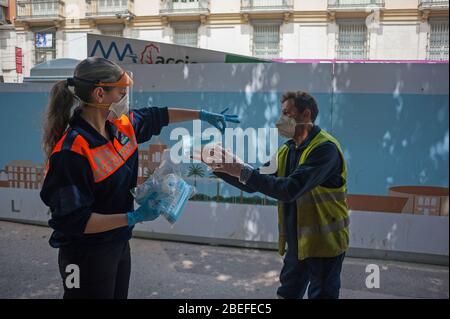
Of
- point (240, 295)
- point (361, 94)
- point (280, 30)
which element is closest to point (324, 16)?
point (280, 30)

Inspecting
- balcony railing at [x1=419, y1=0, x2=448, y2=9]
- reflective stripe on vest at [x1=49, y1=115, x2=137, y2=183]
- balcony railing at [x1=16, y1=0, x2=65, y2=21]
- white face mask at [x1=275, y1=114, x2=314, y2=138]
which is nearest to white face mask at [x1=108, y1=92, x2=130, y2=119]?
reflective stripe on vest at [x1=49, y1=115, x2=137, y2=183]

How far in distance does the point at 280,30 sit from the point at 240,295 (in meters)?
14.1

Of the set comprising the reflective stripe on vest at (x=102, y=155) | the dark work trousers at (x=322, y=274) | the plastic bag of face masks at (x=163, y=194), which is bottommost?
the dark work trousers at (x=322, y=274)

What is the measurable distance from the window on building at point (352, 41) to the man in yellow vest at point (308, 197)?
14.0 metres

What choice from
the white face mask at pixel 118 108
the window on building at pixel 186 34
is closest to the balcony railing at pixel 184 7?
the window on building at pixel 186 34

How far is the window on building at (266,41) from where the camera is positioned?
16.5 m

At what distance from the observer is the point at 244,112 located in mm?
5266

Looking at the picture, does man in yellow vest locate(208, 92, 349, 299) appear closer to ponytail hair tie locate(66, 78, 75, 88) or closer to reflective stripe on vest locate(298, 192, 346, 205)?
reflective stripe on vest locate(298, 192, 346, 205)

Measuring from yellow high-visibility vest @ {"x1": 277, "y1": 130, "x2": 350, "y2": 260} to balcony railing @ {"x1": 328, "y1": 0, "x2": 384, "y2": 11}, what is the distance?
575 inches

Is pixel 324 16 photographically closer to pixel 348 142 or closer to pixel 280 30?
pixel 280 30

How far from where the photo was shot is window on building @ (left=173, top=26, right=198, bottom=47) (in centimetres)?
1720

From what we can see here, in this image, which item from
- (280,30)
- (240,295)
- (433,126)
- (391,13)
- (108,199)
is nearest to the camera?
(108,199)

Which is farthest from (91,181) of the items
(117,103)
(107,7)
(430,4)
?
(107,7)

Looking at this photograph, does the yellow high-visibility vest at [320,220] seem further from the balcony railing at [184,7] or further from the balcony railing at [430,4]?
the balcony railing at [184,7]
